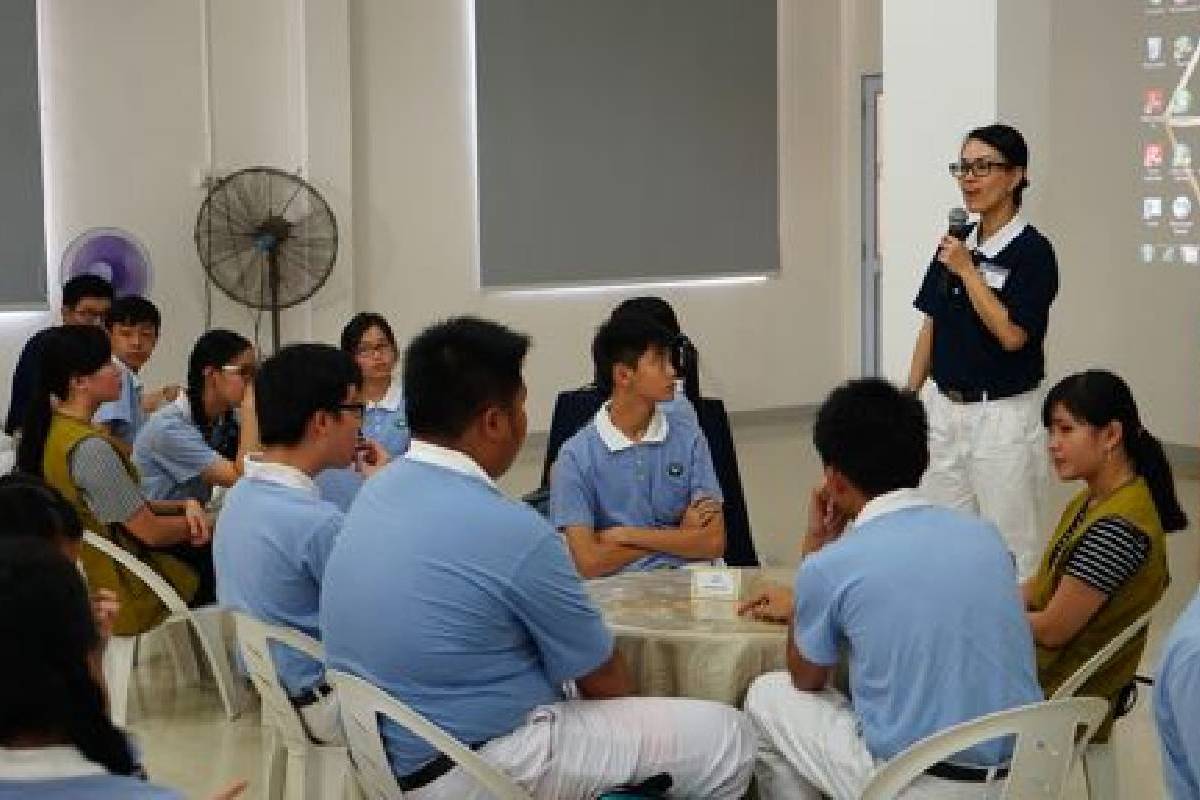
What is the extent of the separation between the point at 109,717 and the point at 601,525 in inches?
112

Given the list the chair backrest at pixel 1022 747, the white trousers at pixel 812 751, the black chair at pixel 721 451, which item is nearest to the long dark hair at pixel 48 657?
the chair backrest at pixel 1022 747

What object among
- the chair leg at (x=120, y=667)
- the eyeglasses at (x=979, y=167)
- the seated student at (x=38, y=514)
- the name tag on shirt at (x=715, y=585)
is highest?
the eyeglasses at (x=979, y=167)

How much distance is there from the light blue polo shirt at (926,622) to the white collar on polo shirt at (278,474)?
1.25m

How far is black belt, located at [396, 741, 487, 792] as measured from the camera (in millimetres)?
3141

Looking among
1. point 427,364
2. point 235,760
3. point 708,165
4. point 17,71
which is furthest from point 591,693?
point 708,165

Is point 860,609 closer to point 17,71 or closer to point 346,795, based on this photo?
point 346,795

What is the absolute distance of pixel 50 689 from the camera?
182 cm

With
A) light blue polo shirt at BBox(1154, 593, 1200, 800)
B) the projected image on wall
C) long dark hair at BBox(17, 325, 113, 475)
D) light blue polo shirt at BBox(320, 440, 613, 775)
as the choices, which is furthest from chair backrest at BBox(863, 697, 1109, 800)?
the projected image on wall

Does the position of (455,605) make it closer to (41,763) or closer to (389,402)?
(41,763)

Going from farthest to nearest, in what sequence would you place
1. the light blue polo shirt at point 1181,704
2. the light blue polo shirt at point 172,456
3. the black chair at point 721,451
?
the light blue polo shirt at point 172,456
the black chair at point 721,451
the light blue polo shirt at point 1181,704

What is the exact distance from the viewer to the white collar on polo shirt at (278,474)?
3.92m

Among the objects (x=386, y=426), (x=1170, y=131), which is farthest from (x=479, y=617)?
(x=1170, y=131)

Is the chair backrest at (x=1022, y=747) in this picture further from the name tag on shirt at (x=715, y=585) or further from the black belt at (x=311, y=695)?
the black belt at (x=311, y=695)

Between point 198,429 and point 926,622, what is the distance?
3.50 m
